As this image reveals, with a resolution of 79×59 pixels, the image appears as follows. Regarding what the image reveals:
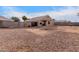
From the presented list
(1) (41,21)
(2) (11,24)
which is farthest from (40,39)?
(2) (11,24)

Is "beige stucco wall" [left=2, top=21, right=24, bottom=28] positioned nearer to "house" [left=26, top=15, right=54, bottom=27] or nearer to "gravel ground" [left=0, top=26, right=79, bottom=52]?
"gravel ground" [left=0, top=26, right=79, bottom=52]

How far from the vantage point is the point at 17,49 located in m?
2.27

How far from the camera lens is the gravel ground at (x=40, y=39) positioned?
2279 mm

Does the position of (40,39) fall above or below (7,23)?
below

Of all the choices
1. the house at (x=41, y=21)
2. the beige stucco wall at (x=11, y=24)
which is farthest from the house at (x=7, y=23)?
the house at (x=41, y=21)

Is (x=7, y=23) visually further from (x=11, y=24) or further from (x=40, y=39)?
(x=40, y=39)

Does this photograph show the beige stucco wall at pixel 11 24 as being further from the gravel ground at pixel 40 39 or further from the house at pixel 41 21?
the house at pixel 41 21

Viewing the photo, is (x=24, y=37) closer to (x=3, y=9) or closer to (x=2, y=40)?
(x=2, y=40)

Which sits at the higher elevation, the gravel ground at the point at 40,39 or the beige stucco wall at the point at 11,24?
the beige stucco wall at the point at 11,24

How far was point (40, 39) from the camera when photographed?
7.57 ft

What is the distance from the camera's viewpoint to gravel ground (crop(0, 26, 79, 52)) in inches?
89.7

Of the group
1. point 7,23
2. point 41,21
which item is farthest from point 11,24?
point 41,21
